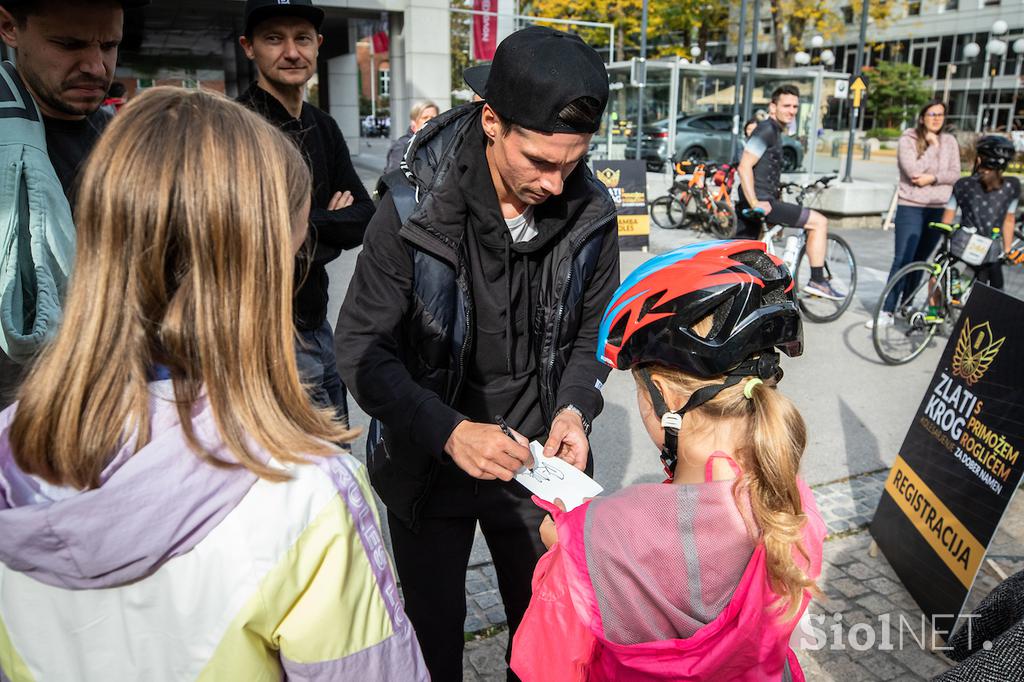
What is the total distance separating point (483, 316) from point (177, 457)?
1.13 metres

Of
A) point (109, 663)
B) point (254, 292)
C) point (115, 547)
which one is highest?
point (254, 292)

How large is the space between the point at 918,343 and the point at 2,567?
7.25 metres

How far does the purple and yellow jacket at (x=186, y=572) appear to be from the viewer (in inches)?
42.0

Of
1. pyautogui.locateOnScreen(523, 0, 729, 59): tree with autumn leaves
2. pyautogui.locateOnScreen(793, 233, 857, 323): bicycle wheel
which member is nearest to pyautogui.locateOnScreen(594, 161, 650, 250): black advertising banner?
pyautogui.locateOnScreen(793, 233, 857, 323): bicycle wheel

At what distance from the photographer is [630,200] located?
11.6 meters

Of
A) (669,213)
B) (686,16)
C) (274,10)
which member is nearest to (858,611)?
(274,10)

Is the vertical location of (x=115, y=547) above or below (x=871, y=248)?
above

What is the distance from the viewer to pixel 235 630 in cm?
114

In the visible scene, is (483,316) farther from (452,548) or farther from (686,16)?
→ (686,16)

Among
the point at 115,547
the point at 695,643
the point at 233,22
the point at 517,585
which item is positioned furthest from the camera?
the point at 233,22

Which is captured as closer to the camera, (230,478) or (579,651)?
(230,478)

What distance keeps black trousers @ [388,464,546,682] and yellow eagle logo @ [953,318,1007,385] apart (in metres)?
2.19

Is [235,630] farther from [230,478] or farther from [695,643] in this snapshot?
[695,643]

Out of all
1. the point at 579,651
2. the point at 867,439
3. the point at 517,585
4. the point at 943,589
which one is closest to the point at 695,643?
the point at 579,651
